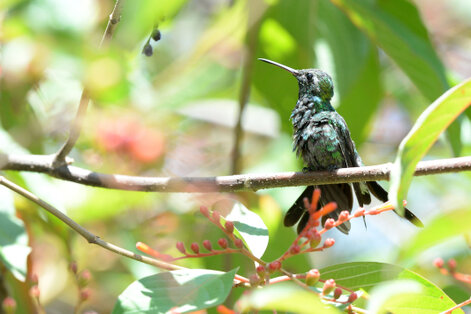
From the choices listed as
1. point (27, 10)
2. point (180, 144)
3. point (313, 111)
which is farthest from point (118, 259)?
point (27, 10)

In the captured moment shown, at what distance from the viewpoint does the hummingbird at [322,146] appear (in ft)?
9.65

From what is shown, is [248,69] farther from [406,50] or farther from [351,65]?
[406,50]

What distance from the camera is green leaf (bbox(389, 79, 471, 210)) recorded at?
4.38 feet

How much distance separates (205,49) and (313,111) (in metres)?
0.95

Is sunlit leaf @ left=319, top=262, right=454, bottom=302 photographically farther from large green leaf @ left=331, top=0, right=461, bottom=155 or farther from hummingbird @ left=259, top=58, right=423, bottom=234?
large green leaf @ left=331, top=0, right=461, bottom=155

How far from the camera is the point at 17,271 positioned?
7.07ft

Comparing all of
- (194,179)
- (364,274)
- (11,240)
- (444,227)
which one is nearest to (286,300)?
(444,227)

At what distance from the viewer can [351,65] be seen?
316 cm

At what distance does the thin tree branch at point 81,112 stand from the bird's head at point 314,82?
1445 millimetres

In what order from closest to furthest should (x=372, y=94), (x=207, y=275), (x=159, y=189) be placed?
(x=207, y=275) < (x=159, y=189) < (x=372, y=94)

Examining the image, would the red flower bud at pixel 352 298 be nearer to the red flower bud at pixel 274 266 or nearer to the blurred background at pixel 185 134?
the red flower bud at pixel 274 266

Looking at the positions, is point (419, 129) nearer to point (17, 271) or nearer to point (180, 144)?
point (17, 271)

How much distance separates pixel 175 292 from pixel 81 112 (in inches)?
27.4

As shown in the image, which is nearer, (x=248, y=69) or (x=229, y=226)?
(x=229, y=226)
